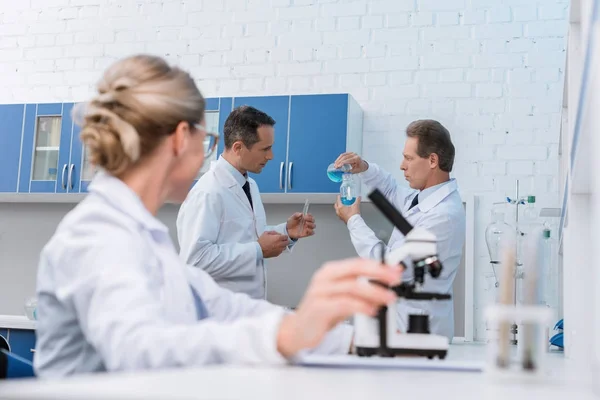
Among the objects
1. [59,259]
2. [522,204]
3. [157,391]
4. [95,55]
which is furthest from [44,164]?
[157,391]

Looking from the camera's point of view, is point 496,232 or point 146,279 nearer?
point 146,279

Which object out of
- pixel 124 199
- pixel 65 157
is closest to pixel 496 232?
pixel 65 157

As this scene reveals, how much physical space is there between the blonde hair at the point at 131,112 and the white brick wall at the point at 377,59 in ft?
10.5

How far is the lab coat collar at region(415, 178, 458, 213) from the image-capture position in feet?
10.2

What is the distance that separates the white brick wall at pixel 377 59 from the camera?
436cm

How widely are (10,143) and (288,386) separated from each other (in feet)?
14.4

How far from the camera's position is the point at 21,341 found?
4363mm

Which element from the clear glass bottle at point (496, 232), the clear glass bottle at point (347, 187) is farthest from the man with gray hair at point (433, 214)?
the clear glass bottle at point (496, 232)

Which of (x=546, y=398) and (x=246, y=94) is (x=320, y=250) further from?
(x=546, y=398)

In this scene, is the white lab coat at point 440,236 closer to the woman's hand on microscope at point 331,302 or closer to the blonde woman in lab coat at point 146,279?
the blonde woman in lab coat at point 146,279

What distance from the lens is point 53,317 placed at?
120cm

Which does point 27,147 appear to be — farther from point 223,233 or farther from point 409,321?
point 409,321

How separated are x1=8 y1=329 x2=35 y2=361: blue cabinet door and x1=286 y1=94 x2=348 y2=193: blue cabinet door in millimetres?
1740

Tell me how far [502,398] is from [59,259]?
688mm
